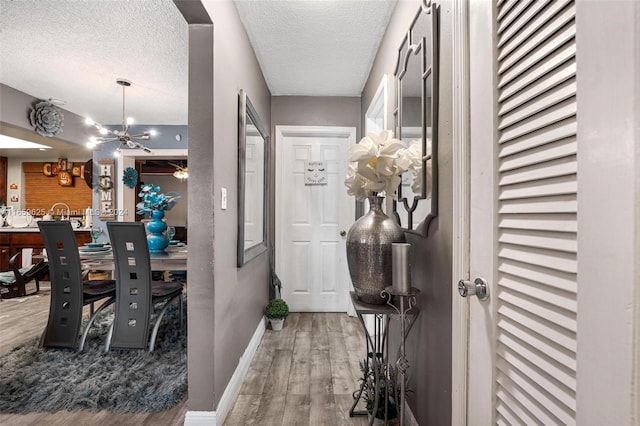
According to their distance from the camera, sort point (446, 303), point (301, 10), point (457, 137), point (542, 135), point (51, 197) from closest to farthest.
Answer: point (542, 135)
point (457, 137)
point (446, 303)
point (301, 10)
point (51, 197)

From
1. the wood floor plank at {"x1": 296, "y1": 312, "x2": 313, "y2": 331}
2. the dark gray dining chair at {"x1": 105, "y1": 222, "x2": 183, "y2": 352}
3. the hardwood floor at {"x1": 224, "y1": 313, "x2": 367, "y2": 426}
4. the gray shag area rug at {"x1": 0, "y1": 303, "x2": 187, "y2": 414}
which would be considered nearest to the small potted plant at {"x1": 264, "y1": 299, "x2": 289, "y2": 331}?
the hardwood floor at {"x1": 224, "y1": 313, "x2": 367, "y2": 426}

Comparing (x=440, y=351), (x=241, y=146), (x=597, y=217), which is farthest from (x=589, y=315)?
(x=241, y=146)

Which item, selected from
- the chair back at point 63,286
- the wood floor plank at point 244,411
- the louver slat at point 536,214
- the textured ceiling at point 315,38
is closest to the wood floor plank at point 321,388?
the wood floor plank at point 244,411

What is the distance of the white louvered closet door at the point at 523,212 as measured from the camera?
2.05 ft

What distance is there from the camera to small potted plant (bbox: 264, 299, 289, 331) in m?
3.10

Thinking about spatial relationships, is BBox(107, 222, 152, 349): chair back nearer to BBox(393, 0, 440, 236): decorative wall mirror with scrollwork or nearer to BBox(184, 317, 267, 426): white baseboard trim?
BBox(184, 317, 267, 426): white baseboard trim

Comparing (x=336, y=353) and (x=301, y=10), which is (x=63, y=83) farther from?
(x=336, y=353)

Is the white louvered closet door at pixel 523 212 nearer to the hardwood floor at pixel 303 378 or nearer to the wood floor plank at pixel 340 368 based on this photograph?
the hardwood floor at pixel 303 378

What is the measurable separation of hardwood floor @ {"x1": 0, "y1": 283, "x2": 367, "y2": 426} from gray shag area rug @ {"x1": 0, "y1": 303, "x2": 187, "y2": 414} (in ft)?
0.26

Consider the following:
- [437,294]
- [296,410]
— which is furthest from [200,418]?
[437,294]

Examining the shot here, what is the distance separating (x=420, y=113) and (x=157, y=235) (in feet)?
8.75

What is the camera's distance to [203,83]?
5.30 feet

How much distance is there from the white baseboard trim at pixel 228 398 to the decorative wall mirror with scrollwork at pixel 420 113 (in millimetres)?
1350

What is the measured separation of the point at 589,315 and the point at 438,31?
1.18m
